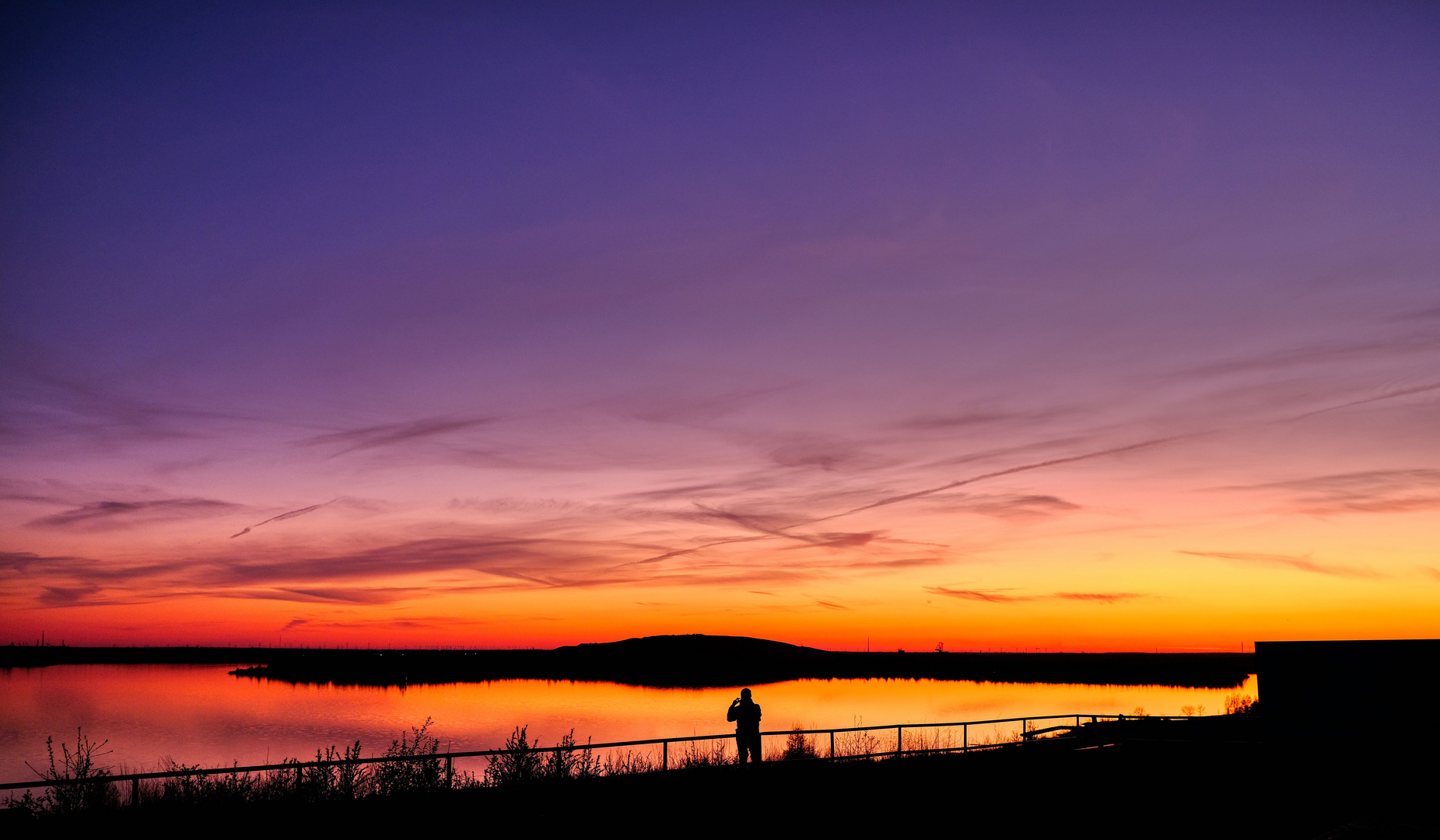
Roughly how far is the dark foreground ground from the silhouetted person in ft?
1.76

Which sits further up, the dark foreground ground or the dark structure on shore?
the dark structure on shore

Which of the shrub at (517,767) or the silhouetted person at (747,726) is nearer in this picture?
the shrub at (517,767)

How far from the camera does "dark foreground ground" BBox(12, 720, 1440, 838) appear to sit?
15328 millimetres

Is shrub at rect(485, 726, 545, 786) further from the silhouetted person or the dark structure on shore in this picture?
the dark structure on shore

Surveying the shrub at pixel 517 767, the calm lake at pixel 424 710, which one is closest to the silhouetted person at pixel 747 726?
the shrub at pixel 517 767

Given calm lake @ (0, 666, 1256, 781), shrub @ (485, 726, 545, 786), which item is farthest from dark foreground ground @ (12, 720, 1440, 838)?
calm lake @ (0, 666, 1256, 781)

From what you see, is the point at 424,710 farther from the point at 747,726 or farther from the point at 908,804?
the point at 908,804

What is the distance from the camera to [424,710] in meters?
71.7

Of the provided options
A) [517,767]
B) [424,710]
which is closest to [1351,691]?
[517,767]

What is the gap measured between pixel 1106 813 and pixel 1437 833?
36.8 feet

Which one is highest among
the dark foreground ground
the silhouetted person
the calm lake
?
the silhouetted person

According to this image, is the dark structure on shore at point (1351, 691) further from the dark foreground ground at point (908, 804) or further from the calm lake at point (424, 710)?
the calm lake at point (424, 710)

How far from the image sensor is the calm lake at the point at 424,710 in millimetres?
49841

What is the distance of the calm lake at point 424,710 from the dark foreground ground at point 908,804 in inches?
828
